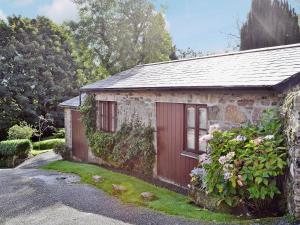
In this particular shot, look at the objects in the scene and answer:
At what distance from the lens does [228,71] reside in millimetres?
10000

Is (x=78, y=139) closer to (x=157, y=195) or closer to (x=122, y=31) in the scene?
(x=157, y=195)

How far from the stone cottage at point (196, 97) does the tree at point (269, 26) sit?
12.0 metres

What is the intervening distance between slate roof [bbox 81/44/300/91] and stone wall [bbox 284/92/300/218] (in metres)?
1.34

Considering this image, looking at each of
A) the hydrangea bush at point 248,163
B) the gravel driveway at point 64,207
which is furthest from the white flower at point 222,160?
the gravel driveway at point 64,207

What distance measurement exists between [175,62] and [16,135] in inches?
618

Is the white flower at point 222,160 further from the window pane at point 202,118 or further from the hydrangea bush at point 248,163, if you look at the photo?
the window pane at point 202,118

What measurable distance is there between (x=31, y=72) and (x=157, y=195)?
2501cm

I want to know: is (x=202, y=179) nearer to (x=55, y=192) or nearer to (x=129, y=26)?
(x=55, y=192)

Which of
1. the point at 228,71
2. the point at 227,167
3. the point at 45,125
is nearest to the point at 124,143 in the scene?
the point at 228,71

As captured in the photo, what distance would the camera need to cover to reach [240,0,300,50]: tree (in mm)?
23125

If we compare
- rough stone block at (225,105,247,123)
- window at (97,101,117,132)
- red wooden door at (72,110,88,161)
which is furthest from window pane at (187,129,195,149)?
red wooden door at (72,110,88,161)

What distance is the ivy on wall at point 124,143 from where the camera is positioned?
1209 centimetres

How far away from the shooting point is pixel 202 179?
8000 mm

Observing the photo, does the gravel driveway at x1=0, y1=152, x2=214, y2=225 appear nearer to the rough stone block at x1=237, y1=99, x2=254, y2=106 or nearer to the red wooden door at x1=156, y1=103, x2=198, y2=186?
the red wooden door at x1=156, y1=103, x2=198, y2=186
